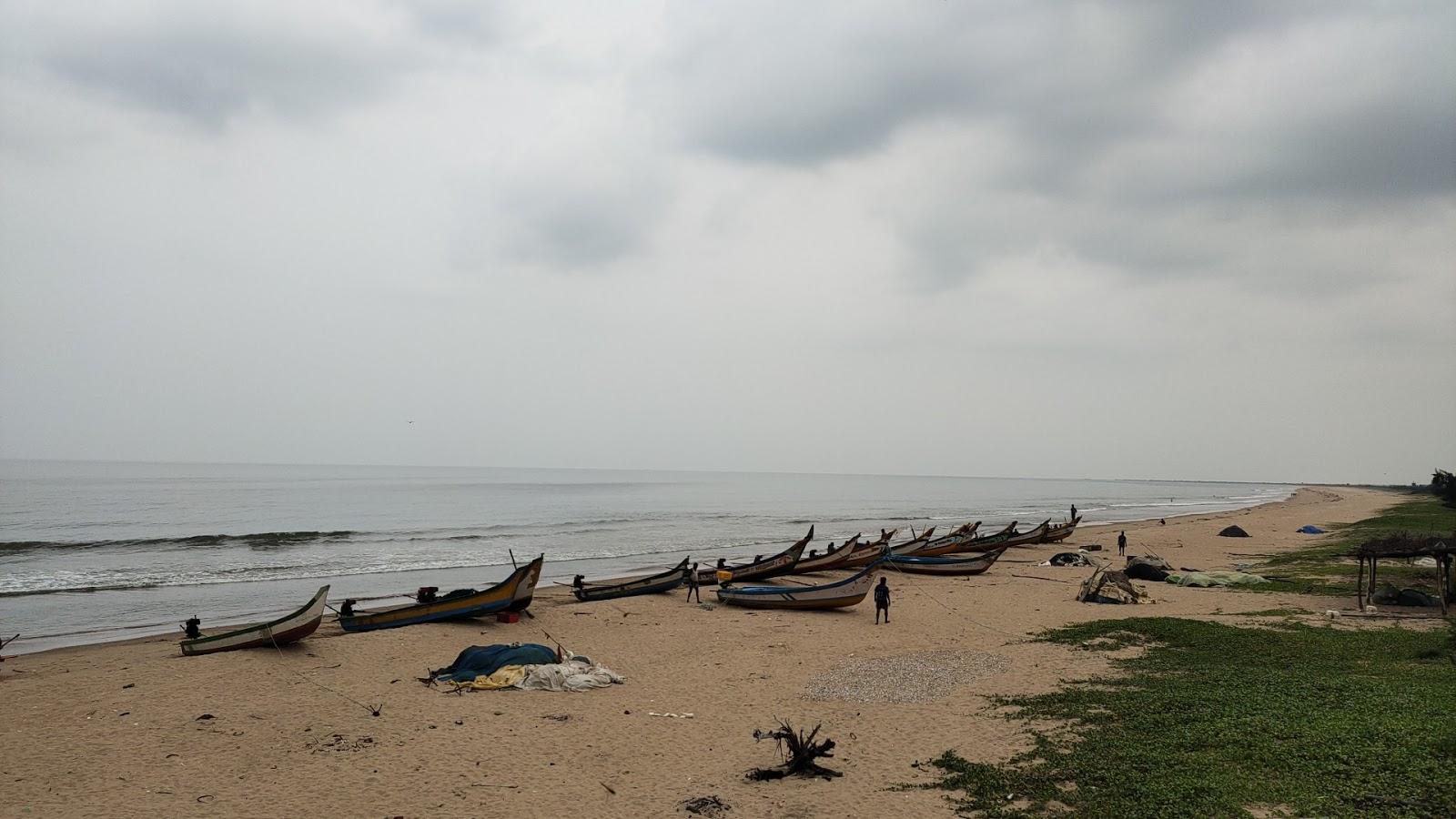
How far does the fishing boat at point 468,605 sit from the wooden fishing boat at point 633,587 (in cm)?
436

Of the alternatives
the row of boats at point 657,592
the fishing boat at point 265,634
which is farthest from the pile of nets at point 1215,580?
the fishing boat at point 265,634

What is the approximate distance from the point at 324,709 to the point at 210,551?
3692 cm

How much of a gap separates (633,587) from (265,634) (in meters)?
12.0

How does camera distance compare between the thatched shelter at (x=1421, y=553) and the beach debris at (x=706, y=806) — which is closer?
the beach debris at (x=706, y=806)

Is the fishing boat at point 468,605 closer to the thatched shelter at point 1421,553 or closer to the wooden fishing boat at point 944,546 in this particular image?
the thatched shelter at point 1421,553

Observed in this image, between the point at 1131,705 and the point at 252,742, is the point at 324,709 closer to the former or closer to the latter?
the point at 252,742

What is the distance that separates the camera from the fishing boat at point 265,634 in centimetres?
1825

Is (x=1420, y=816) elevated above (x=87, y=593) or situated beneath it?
elevated above

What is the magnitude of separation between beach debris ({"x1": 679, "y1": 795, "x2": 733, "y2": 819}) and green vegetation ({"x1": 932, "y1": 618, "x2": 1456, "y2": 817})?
270cm

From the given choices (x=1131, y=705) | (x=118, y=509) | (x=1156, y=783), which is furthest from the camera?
(x=118, y=509)

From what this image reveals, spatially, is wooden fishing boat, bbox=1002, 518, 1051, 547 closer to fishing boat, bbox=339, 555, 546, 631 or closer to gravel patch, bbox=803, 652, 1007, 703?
gravel patch, bbox=803, 652, 1007, 703

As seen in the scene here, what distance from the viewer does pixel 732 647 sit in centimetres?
1944

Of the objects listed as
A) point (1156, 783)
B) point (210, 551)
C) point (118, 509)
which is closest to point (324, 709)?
point (1156, 783)

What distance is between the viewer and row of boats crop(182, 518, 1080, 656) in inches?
730
